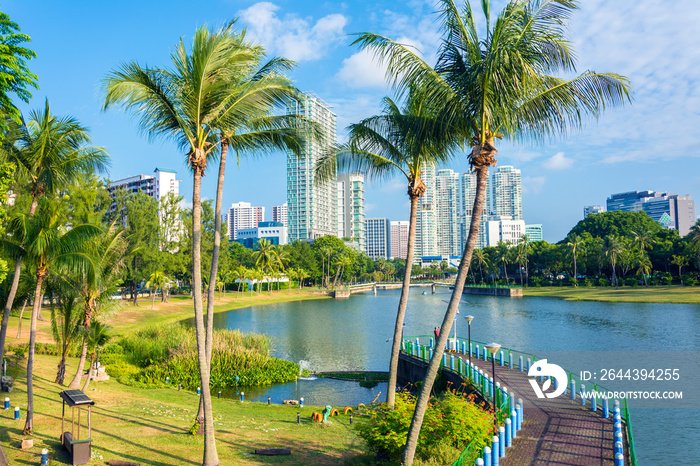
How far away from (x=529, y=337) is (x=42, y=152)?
3747 centimetres

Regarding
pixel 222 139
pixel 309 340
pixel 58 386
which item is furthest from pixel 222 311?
pixel 222 139

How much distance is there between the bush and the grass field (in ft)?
4.29

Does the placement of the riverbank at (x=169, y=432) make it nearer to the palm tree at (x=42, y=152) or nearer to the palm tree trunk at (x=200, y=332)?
the palm tree trunk at (x=200, y=332)

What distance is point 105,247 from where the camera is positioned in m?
20.2

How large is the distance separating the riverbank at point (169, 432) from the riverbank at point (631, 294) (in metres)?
65.3

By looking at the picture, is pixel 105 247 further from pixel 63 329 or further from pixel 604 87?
pixel 604 87

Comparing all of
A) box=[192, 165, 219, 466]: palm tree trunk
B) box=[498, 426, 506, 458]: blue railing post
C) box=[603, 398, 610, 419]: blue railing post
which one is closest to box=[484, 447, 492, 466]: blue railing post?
box=[498, 426, 506, 458]: blue railing post

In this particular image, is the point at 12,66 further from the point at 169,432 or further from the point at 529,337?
the point at 529,337

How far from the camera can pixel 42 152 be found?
13852 mm

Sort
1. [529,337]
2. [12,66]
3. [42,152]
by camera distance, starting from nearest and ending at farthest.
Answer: [12,66] → [42,152] → [529,337]

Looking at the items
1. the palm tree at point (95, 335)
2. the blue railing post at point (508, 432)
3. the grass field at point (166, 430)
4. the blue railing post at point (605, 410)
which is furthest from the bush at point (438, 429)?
the palm tree at point (95, 335)

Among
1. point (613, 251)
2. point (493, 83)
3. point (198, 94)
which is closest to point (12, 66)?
point (198, 94)

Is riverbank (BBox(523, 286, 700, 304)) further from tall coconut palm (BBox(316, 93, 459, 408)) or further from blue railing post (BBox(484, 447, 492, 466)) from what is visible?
blue railing post (BBox(484, 447, 492, 466))

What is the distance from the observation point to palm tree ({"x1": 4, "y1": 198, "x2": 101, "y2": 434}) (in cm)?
1291
